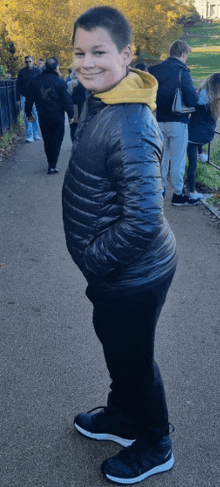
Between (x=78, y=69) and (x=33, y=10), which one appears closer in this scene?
(x=78, y=69)

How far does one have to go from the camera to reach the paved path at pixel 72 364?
9.00ft

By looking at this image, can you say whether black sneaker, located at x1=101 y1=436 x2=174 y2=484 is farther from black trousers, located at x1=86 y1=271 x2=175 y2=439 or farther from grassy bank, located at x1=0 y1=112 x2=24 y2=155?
grassy bank, located at x1=0 y1=112 x2=24 y2=155

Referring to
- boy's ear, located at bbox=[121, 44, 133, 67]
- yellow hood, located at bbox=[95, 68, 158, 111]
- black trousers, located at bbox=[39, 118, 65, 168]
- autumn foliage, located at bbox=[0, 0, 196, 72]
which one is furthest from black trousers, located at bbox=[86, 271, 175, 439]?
autumn foliage, located at bbox=[0, 0, 196, 72]

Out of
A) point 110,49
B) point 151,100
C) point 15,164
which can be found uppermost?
point 110,49

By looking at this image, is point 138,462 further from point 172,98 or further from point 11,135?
point 11,135

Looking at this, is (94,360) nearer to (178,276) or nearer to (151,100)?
(178,276)

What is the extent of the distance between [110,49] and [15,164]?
9.57 m

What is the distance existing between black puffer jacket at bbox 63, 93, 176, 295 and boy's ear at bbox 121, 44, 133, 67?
0.18m

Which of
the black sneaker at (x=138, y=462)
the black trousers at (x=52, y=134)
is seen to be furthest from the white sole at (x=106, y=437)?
the black trousers at (x=52, y=134)

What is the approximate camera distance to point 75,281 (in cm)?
518

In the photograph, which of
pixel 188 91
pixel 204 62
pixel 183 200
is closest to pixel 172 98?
pixel 188 91

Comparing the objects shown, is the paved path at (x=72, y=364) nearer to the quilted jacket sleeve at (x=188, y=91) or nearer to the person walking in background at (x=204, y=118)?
the person walking in background at (x=204, y=118)

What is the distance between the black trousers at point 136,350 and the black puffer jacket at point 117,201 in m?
0.08

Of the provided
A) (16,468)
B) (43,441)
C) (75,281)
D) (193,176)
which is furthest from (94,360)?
(193,176)
